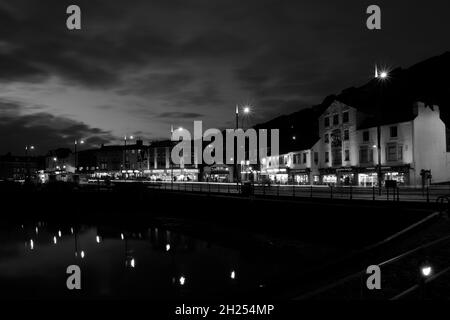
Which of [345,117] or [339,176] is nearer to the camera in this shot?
[345,117]

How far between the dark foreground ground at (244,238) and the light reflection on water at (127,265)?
115mm

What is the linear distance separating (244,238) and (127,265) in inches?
444

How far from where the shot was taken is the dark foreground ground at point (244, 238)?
13156 millimetres

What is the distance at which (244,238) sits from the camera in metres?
35.7

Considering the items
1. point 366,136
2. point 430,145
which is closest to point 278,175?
point 366,136

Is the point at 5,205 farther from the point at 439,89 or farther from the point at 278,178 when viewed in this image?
the point at 439,89

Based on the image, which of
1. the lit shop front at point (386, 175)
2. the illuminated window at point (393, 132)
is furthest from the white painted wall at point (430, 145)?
the illuminated window at point (393, 132)

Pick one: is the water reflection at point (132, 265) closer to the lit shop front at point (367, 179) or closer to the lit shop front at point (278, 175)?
the lit shop front at point (367, 179)

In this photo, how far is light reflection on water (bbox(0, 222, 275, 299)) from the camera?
72.7 feet

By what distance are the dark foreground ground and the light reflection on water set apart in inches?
4.5

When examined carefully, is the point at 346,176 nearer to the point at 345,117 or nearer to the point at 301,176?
the point at 345,117

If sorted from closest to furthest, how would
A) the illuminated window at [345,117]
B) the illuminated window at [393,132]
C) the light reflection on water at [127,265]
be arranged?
the light reflection on water at [127,265] → the illuminated window at [393,132] → the illuminated window at [345,117]

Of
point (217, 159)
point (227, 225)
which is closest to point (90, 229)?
point (227, 225)

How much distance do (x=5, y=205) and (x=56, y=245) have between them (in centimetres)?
3702
